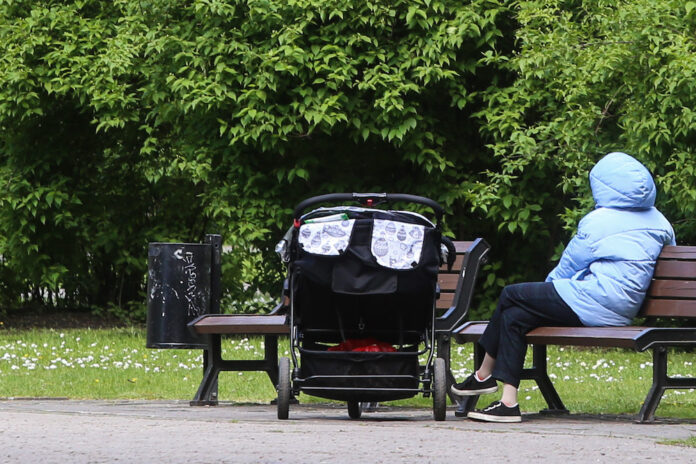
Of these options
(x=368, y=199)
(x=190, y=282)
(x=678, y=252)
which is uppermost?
(x=368, y=199)

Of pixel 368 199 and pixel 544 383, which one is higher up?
pixel 368 199

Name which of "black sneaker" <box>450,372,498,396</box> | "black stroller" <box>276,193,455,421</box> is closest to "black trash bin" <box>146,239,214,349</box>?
"black stroller" <box>276,193,455,421</box>

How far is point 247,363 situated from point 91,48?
6.64 meters

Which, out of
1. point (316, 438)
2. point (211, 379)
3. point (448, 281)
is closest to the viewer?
point (316, 438)

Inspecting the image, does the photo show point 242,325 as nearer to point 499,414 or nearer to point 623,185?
point 499,414

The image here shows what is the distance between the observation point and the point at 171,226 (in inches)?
645

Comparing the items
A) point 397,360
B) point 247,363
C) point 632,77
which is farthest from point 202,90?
point 397,360

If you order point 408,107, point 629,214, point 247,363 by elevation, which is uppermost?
point 408,107

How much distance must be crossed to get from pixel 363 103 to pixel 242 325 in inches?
219

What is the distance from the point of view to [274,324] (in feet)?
26.2

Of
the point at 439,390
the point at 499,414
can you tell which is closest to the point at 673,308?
the point at 499,414

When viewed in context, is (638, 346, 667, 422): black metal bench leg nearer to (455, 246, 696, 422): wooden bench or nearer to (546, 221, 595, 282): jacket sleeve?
(455, 246, 696, 422): wooden bench

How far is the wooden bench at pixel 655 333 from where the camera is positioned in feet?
23.4

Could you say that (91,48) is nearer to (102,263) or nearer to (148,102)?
(148,102)
